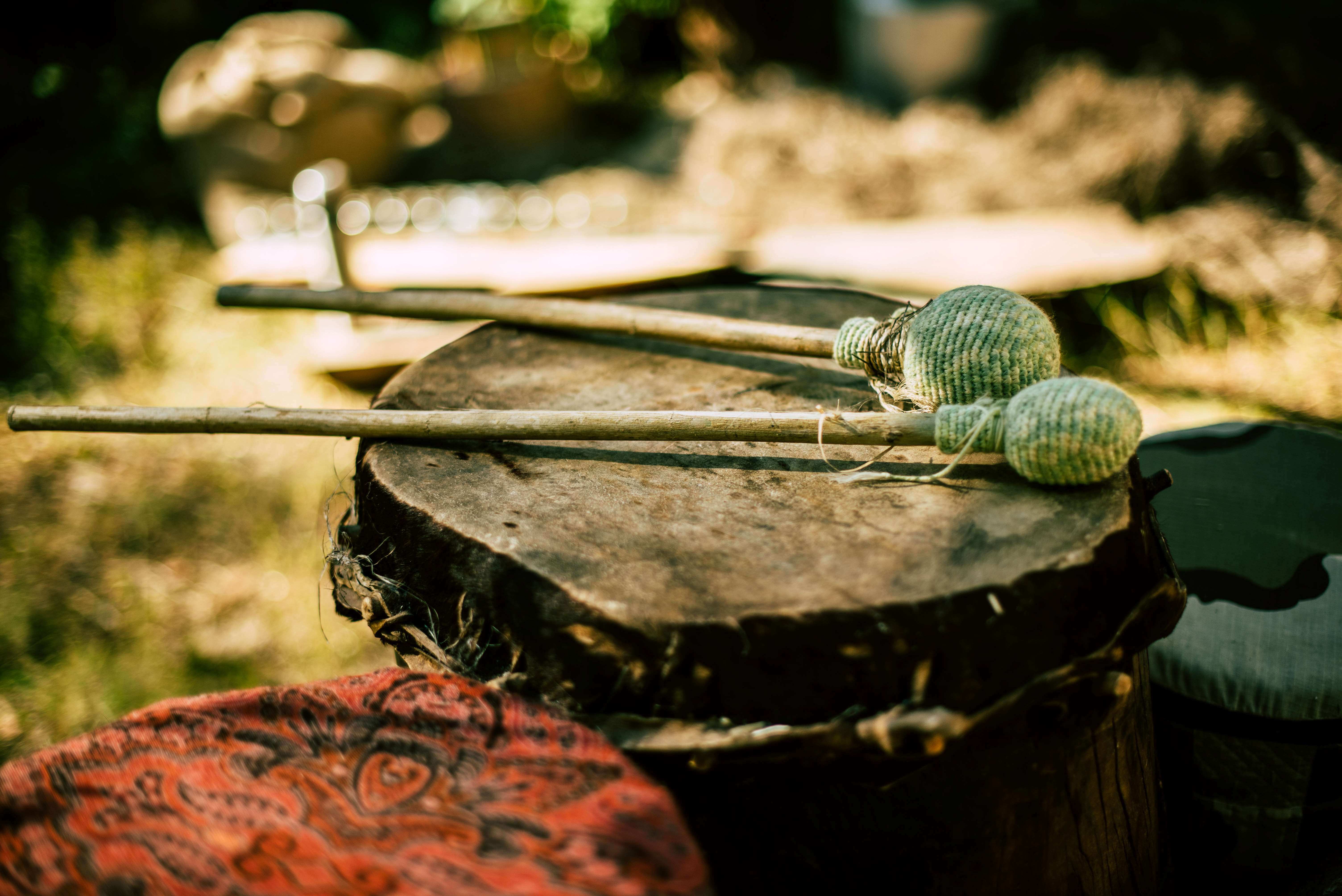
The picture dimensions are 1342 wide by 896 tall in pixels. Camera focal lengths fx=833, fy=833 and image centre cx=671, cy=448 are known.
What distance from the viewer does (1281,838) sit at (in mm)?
1401

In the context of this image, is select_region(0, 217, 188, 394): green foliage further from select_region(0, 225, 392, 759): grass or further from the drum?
the drum

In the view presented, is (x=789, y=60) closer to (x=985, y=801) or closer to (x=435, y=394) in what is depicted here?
(x=435, y=394)

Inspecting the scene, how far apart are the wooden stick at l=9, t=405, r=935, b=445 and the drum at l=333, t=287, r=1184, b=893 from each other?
4 centimetres

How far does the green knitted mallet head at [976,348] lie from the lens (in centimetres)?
111

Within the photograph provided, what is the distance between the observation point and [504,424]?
3.93 ft

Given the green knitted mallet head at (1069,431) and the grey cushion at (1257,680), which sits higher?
the green knitted mallet head at (1069,431)

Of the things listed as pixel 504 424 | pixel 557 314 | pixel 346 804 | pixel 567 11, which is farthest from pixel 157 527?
pixel 567 11

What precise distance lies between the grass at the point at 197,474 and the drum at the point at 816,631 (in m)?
0.69

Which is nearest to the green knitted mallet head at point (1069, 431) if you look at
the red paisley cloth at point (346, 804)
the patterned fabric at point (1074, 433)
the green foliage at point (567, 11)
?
the patterned fabric at point (1074, 433)

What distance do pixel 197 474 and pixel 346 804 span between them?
2765 millimetres

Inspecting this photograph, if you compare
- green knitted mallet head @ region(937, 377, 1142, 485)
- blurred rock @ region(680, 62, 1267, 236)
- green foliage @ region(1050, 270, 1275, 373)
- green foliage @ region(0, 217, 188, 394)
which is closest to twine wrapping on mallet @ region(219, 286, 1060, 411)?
green knitted mallet head @ region(937, 377, 1142, 485)

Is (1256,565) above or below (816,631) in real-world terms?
below

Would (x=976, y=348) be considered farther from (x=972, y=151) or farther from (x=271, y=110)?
(x=271, y=110)

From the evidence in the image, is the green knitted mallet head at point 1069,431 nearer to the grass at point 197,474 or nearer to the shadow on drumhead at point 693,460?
the shadow on drumhead at point 693,460
